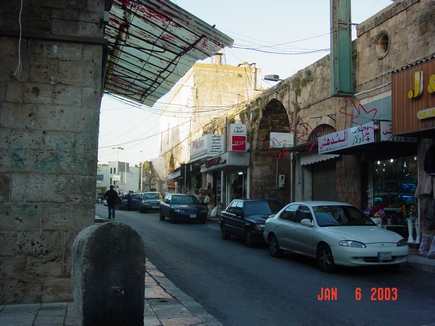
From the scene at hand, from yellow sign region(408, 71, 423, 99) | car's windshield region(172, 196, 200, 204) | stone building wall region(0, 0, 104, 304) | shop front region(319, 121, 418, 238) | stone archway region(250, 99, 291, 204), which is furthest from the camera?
car's windshield region(172, 196, 200, 204)

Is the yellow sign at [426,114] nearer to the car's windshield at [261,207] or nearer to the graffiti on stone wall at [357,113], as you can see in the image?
the graffiti on stone wall at [357,113]

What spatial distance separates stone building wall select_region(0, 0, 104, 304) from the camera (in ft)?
20.7

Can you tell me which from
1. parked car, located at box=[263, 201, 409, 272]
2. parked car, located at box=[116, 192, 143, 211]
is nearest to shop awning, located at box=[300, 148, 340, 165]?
parked car, located at box=[263, 201, 409, 272]

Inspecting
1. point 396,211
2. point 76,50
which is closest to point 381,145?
point 396,211

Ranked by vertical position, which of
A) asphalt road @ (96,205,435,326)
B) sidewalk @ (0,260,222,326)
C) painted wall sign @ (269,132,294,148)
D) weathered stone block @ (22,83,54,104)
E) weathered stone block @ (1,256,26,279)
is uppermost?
painted wall sign @ (269,132,294,148)

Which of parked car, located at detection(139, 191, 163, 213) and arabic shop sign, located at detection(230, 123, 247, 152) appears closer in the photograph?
arabic shop sign, located at detection(230, 123, 247, 152)

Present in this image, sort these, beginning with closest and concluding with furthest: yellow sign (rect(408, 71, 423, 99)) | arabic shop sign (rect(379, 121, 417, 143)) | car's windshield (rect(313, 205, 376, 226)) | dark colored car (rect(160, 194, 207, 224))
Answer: car's windshield (rect(313, 205, 376, 226)) < yellow sign (rect(408, 71, 423, 99)) < arabic shop sign (rect(379, 121, 417, 143)) < dark colored car (rect(160, 194, 207, 224))

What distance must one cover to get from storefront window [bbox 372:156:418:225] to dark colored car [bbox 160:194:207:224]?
1065 cm

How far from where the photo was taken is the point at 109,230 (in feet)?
13.8

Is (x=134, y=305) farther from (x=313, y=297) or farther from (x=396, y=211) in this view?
(x=396, y=211)

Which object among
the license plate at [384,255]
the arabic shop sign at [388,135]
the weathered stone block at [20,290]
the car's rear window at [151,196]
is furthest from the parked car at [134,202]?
the weathered stone block at [20,290]

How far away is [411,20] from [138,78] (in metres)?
8.46

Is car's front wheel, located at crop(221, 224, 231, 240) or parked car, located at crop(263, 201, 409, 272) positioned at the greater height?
parked car, located at crop(263, 201, 409, 272)
